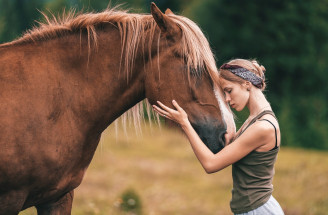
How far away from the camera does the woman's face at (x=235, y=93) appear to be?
283 centimetres

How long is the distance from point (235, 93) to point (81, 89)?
3.42 ft

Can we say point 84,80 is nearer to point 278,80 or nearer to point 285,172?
point 285,172

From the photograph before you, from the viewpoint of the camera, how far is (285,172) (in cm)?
1038

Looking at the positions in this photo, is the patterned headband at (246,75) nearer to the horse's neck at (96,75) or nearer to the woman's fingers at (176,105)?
the woman's fingers at (176,105)

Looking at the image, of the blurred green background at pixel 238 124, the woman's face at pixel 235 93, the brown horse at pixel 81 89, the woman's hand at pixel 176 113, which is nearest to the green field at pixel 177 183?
the blurred green background at pixel 238 124

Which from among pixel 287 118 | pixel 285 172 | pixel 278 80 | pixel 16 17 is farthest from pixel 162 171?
pixel 16 17

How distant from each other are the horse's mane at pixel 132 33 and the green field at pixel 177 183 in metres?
3.10

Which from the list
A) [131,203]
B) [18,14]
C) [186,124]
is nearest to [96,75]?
[186,124]

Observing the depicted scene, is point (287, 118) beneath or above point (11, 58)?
beneath

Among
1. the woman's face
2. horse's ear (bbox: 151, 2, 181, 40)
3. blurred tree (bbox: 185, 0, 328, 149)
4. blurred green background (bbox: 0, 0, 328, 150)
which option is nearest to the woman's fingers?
the woman's face

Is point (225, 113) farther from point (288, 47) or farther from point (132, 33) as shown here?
point (288, 47)

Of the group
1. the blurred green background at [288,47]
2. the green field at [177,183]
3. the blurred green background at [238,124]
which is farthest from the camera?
the blurred green background at [288,47]

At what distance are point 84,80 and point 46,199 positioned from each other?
33.0 inches

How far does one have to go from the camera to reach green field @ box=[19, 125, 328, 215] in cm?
771
